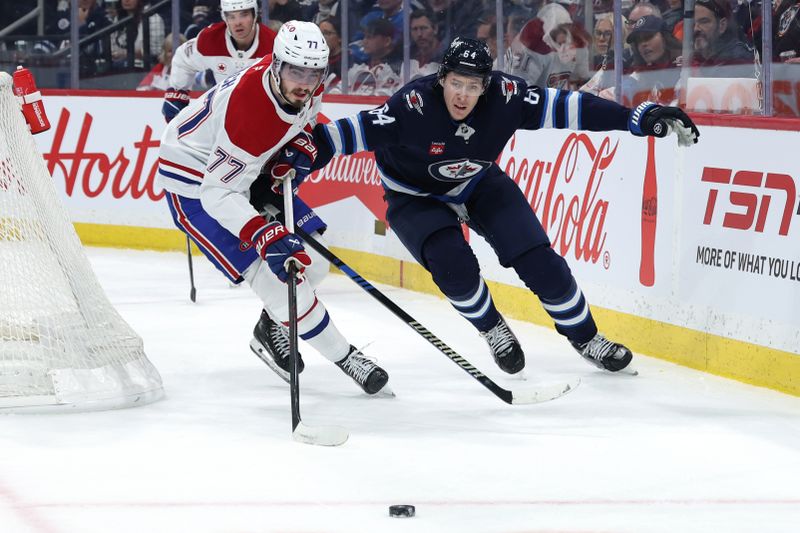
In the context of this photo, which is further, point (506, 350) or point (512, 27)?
point (512, 27)

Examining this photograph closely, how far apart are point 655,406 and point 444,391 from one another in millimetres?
654

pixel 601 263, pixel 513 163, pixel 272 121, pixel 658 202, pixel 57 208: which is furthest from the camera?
pixel 513 163


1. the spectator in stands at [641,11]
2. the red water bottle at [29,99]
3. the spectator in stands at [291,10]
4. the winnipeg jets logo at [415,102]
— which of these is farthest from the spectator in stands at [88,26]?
the winnipeg jets logo at [415,102]

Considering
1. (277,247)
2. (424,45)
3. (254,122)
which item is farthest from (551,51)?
(277,247)

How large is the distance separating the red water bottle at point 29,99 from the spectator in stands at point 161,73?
3.75 m

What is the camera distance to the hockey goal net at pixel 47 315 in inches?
153

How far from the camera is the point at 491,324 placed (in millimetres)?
4484

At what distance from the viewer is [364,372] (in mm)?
4125

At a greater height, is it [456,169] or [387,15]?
[387,15]

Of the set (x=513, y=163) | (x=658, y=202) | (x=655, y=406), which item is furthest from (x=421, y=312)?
(x=655, y=406)

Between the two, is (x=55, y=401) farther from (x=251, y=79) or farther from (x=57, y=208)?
(x=251, y=79)

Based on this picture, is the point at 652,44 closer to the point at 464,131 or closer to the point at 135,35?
the point at 464,131

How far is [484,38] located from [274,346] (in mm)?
2313

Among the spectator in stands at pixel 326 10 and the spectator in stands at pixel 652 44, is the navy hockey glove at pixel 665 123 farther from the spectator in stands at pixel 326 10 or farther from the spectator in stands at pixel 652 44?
the spectator in stands at pixel 326 10
